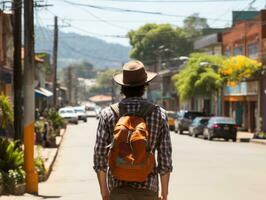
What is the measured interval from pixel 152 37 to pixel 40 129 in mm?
101512

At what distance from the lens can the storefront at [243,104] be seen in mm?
56188

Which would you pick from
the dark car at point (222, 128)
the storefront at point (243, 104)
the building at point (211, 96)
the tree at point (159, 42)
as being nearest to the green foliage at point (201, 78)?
the storefront at point (243, 104)

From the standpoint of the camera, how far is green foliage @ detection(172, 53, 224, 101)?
195ft

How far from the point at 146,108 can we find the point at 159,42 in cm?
12823

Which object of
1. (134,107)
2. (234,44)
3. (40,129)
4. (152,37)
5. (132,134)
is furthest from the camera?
(152,37)

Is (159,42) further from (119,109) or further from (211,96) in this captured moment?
(119,109)

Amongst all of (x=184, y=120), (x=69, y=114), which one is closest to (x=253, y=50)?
(x=184, y=120)

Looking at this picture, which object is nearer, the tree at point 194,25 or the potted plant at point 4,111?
the potted plant at point 4,111

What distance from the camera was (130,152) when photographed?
199 inches

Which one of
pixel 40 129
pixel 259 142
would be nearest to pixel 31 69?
pixel 40 129

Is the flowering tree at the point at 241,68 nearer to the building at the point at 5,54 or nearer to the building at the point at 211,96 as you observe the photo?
the building at the point at 211,96

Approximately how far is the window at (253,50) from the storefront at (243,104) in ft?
7.04

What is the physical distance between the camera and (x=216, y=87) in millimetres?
59562

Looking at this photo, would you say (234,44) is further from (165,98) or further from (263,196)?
(263,196)
